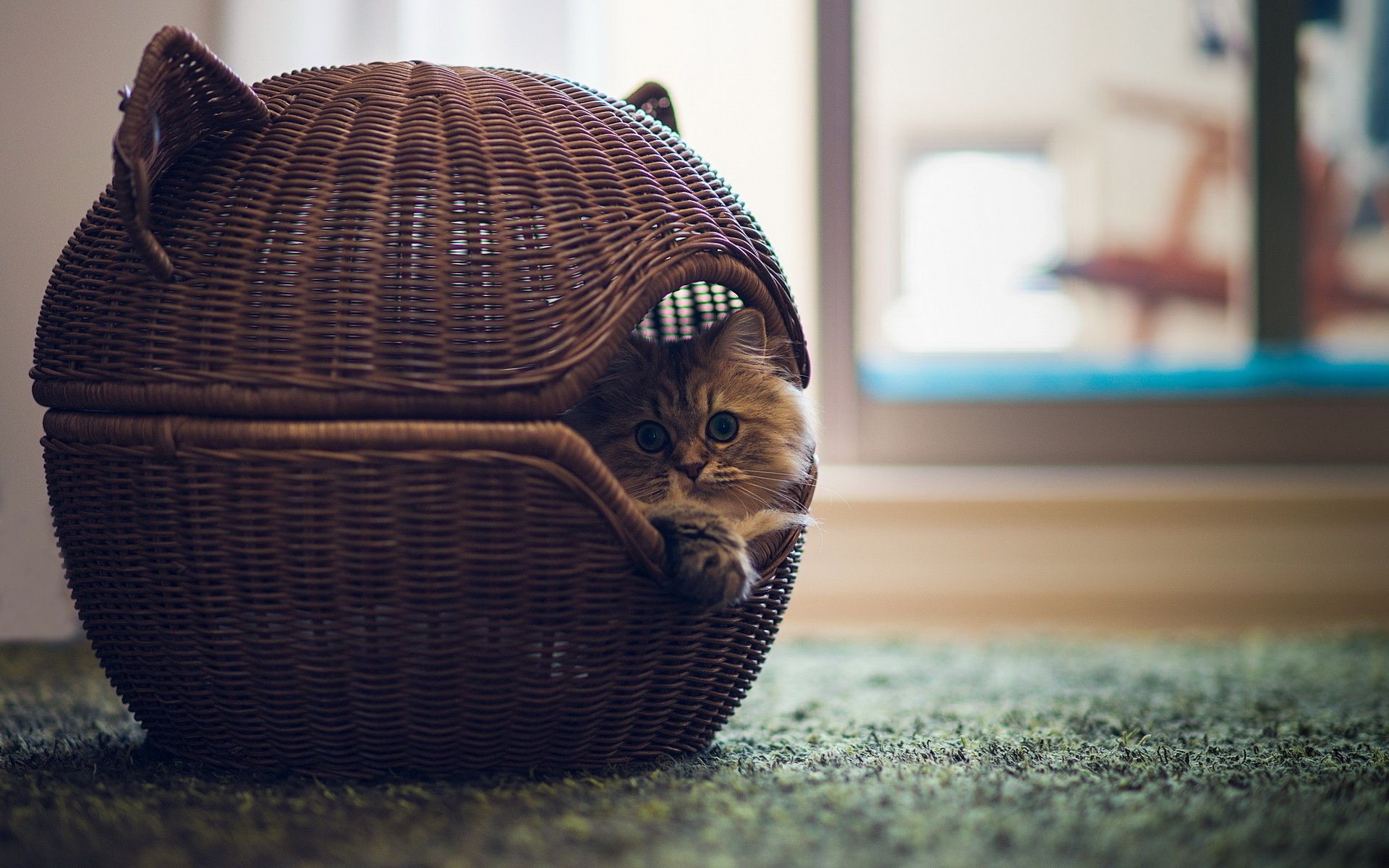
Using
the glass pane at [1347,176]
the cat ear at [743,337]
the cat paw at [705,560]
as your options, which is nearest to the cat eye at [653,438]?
the cat ear at [743,337]

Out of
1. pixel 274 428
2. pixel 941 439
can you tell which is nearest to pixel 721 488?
pixel 274 428

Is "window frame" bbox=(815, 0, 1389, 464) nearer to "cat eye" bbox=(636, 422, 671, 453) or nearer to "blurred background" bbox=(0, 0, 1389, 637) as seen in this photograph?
"blurred background" bbox=(0, 0, 1389, 637)

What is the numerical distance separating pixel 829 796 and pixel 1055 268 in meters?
1.76

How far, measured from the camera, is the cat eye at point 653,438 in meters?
1.17

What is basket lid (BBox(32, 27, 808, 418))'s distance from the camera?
86 cm

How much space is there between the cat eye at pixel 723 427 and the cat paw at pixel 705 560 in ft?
0.71

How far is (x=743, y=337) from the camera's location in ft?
3.81

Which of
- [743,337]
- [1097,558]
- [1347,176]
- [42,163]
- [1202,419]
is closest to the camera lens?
[743,337]

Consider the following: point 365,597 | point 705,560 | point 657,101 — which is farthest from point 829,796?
point 657,101

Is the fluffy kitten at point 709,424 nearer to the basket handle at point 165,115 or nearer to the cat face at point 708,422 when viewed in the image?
the cat face at point 708,422

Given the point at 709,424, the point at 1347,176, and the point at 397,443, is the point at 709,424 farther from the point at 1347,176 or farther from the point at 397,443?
the point at 1347,176

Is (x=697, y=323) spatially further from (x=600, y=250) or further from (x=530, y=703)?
(x=530, y=703)

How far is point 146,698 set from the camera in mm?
967

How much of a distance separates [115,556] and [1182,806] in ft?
2.94
